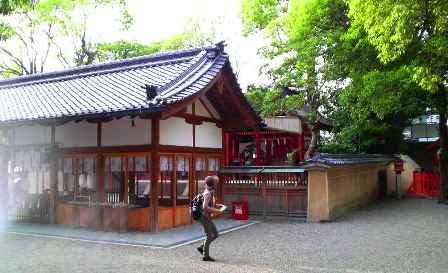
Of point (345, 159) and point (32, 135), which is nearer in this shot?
point (32, 135)

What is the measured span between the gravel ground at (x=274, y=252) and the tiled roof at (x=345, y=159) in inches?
85.3

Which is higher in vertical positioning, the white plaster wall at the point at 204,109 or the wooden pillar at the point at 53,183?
the white plaster wall at the point at 204,109

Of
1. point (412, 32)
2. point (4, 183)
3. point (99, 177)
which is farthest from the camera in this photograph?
point (4, 183)

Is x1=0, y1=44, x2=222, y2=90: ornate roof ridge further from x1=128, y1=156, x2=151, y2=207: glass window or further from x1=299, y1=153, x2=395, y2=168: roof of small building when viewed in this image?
x1=299, y1=153, x2=395, y2=168: roof of small building

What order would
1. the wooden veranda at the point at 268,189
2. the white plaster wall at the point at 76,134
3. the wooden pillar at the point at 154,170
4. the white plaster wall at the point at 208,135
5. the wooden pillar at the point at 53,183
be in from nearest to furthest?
the wooden pillar at the point at 154,170
the white plaster wall at the point at 76,134
the wooden pillar at the point at 53,183
the white plaster wall at the point at 208,135
the wooden veranda at the point at 268,189

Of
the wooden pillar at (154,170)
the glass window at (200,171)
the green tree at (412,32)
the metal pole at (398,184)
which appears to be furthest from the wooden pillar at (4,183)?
the metal pole at (398,184)

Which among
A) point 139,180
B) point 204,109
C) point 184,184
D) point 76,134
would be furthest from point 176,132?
point 76,134

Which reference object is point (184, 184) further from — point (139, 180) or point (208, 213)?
point (208, 213)

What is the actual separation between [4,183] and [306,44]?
16330mm

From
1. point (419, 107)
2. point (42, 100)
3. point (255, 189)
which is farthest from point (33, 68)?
point (419, 107)

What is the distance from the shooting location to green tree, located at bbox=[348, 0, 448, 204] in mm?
11805

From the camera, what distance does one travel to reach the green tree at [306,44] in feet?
70.2

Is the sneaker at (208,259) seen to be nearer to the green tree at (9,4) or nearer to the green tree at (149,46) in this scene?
the green tree at (9,4)

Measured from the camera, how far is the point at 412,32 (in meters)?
12.9
